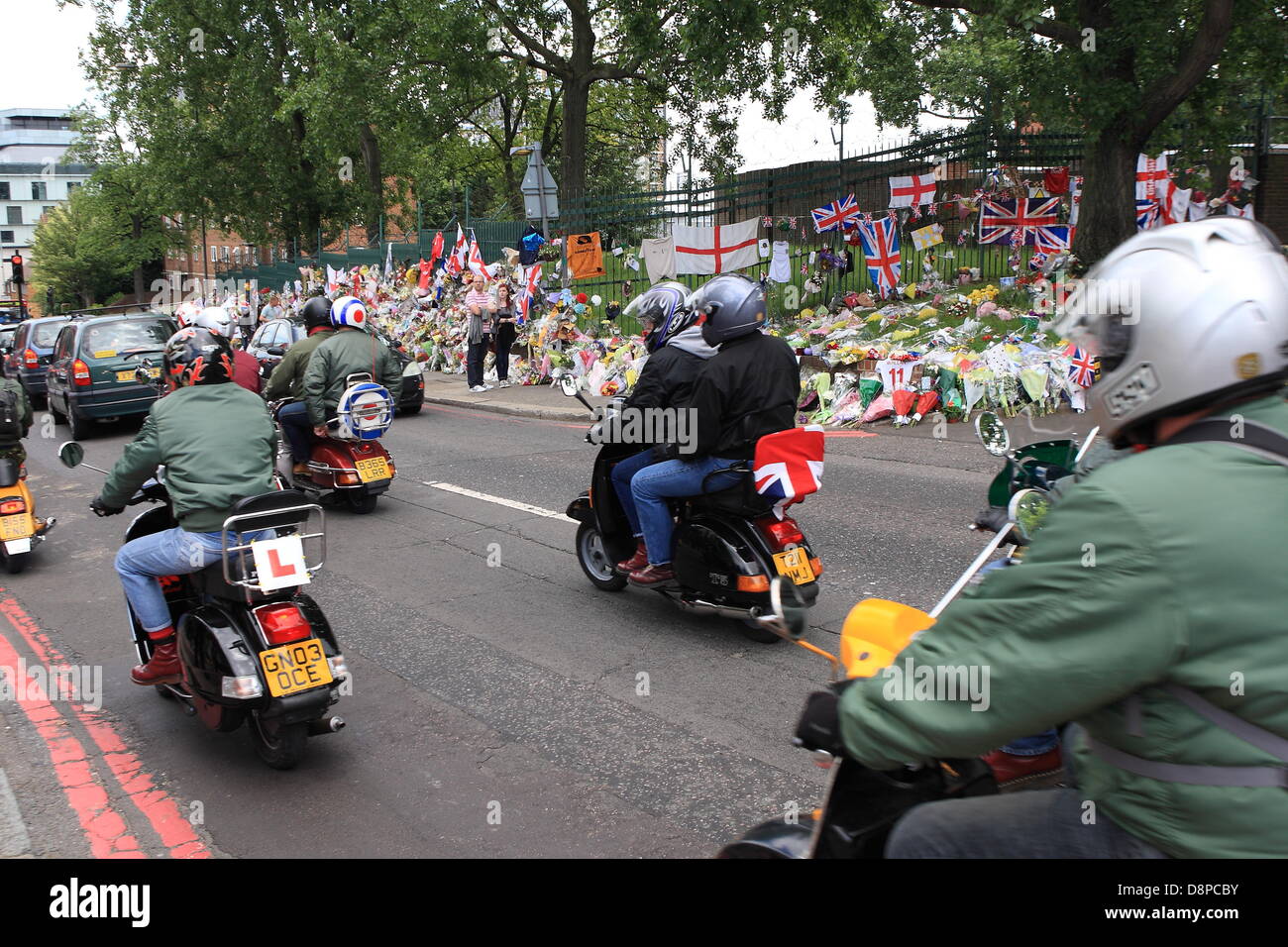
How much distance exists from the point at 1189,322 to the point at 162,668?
15.5 feet

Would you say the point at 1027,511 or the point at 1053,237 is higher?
the point at 1053,237

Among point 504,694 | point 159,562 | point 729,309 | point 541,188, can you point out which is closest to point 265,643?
point 159,562

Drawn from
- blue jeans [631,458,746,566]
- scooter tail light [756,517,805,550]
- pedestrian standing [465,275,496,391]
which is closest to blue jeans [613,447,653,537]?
blue jeans [631,458,746,566]

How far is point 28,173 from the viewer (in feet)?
357

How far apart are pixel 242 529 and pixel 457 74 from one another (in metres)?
23.5

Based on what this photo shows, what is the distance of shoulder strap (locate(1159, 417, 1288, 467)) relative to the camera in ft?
5.92

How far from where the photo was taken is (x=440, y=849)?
392 centimetres

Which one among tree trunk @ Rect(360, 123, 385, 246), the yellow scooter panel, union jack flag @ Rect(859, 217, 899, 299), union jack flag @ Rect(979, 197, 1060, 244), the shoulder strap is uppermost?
tree trunk @ Rect(360, 123, 385, 246)

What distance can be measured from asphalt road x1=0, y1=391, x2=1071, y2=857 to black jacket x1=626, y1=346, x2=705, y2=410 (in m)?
1.36

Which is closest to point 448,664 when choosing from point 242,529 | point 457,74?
point 242,529

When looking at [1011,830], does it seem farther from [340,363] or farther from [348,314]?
[348,314]

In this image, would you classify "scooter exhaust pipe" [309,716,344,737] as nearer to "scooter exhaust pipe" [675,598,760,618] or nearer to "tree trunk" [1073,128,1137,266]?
"scooter exhaust pipe" [675,598,760,618]

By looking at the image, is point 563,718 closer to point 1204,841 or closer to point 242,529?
point 242,529

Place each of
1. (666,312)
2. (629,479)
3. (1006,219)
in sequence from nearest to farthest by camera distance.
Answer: (666,312) < (629,479) < (1006,219)
